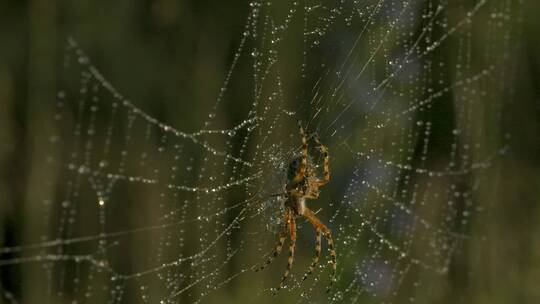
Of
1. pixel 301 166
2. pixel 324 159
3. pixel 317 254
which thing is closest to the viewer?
pixel 301 166

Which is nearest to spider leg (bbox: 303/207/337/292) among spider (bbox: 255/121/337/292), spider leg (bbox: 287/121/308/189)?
spider (bbox: 255/121/337/292)

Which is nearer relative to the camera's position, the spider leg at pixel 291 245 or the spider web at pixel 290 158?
the spider web at pixel 290 158

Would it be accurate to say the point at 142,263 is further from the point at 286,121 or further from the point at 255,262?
the point at 286,121

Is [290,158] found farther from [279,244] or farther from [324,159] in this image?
[279,244]

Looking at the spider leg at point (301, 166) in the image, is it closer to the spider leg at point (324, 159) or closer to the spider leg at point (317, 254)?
the spider leg at point (324, 159)

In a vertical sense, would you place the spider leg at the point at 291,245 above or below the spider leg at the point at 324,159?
below

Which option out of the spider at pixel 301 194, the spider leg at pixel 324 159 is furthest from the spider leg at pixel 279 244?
the spider leg at pixel 324 159

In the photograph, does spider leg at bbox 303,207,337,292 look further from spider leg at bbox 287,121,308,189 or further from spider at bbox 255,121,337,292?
spider leg at bbox 287,121,308,189

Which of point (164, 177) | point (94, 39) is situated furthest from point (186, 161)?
point (94, 39)

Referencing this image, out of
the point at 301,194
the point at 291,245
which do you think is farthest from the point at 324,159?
the point at 291,245
